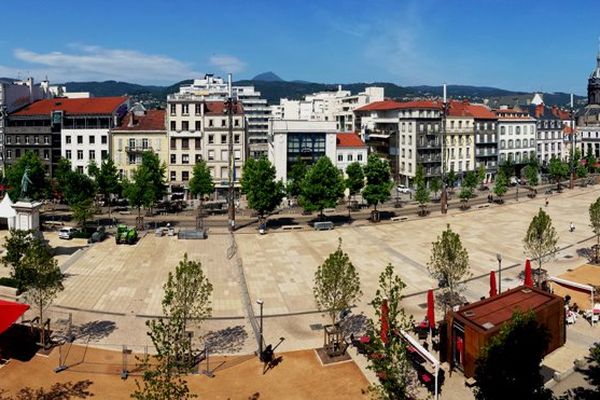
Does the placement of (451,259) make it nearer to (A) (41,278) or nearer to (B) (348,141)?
(A) (41,278)

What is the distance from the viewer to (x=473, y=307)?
3103 cm

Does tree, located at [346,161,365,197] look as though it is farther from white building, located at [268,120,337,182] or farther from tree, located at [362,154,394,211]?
white building, located at [268,120,337,182]

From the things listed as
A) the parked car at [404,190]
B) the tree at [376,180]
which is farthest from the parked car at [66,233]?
the parked car at [404,190]

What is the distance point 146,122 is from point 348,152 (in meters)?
38.5

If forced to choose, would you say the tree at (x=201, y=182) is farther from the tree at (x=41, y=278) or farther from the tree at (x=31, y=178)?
the tree at (x=41, y=278)

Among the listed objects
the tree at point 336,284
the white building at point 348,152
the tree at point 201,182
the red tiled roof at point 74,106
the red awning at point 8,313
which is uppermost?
the red tiled roof at point 74,106

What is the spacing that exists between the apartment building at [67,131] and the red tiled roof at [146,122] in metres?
1.61

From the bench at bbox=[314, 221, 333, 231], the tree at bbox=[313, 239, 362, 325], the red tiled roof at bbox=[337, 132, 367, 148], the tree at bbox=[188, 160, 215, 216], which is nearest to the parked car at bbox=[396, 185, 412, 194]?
the red tiled roof at bbox=[337, 132, 367, 148]

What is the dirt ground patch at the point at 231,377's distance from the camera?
27.1m

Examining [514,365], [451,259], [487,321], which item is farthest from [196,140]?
[514,365]

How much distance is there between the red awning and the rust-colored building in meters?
25.8

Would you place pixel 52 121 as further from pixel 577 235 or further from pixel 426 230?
pixel 577 235

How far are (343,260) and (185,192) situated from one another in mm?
68022

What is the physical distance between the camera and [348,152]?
3944 inches
